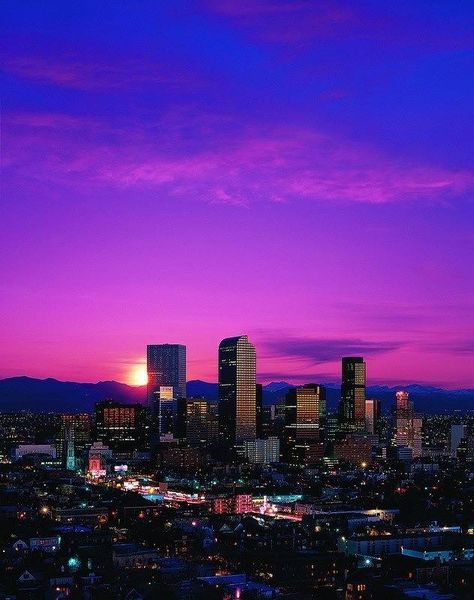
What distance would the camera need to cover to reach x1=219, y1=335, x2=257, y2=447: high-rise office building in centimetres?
8131

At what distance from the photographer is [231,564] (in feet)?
78.3

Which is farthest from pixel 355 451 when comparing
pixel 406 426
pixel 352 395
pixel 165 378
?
pixel 165 378

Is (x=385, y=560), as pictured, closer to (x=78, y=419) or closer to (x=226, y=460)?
(x=226, y=460)

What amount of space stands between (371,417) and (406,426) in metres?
6.96

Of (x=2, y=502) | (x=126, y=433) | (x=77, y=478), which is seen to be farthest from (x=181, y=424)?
(x=2, y=502)

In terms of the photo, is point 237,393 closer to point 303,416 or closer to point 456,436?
point 303,416

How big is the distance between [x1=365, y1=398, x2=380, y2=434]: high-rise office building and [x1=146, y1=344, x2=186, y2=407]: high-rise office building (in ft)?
58.3

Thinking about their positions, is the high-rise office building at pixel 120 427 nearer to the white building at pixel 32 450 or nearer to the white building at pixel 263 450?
the white building at pixel 32 450

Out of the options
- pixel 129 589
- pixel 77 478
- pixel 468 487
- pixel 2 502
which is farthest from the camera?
pixel 77 478

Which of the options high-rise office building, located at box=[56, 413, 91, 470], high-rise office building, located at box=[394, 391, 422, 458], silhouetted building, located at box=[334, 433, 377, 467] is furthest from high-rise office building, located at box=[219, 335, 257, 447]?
high-rise office building, located at box=[394, 391, 422, 458]

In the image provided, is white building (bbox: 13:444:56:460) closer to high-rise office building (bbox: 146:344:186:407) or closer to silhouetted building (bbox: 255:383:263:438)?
silhouetted building (bbox: 255:383:263:438)

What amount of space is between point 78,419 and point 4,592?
65.9 metres

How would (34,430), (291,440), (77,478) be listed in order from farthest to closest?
(34,430), (291,440), (77,478)

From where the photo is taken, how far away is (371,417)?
313 ft
